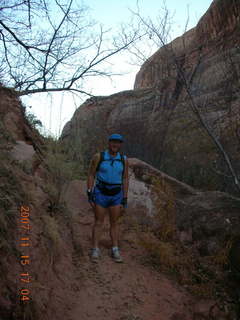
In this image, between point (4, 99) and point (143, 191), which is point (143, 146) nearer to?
point (143, 191)

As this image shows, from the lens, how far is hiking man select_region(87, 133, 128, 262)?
3656mm

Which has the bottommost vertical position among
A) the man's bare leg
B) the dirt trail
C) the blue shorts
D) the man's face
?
the dirt trail

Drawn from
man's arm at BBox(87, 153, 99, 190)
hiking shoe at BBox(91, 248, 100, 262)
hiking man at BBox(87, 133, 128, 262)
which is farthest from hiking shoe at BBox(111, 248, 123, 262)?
man's arm at BBox(87, 153, 99, 190)

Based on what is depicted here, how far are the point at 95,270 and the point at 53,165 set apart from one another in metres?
1.65

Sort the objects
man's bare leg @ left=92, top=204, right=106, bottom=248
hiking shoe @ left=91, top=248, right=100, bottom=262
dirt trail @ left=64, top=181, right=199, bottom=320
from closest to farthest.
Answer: dirt trail @ left=64, top=181, right=199, bottom=320 → hiking shoe @ left=91, top=248, right=100, bottom=262 → man's bare leg @ left=92, top=204, right=106, bottom=248

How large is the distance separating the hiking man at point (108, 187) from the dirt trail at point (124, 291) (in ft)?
0.68

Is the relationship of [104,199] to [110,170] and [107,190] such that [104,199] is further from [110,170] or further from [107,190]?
[110,170]

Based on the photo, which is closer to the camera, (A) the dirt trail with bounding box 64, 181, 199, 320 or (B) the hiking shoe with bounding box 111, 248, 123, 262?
(A) the dirt trail with bounding box 64, 181, 199, 320

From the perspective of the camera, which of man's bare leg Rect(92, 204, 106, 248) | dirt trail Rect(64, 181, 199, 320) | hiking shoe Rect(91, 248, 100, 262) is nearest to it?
dirt trail Rect(64, 181, 199, 320)

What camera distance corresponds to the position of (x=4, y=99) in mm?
5316

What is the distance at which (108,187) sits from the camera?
366cm

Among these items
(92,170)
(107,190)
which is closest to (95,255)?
(107,190)

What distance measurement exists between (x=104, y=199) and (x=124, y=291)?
1140 mm

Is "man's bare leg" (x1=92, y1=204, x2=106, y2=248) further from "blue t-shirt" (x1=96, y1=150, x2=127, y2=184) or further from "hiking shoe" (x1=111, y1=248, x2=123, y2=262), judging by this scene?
"blue t-shirt" (x1=96, y1=150, x2=127, y2=184)
